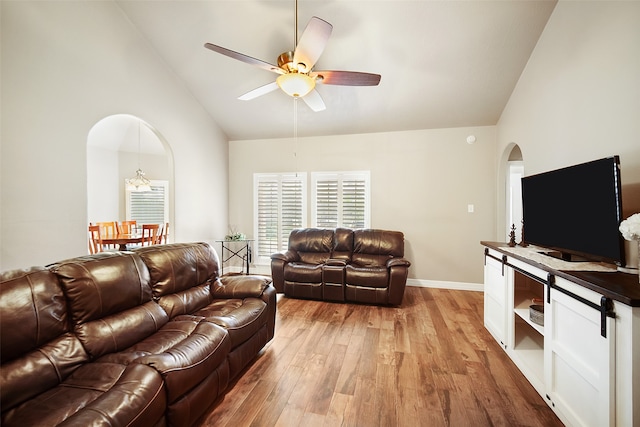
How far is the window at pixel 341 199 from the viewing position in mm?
4793

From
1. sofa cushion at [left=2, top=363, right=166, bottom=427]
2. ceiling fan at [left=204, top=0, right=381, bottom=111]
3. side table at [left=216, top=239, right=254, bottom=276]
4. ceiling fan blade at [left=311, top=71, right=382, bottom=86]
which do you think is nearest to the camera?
sofa cushion at [left=2, top=363, right=166, bottom=427]

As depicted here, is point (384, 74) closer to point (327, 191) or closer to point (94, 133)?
point (327, 191)

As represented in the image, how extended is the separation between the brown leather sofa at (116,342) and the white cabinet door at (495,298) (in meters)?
2.23

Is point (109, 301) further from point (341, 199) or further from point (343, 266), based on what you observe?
point (341, 199)

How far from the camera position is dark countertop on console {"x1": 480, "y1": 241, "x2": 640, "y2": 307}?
45.5 inches

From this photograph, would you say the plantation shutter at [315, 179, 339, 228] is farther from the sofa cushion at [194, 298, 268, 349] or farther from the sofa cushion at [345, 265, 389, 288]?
the sofa cushion at [194, 298, 268, 349]

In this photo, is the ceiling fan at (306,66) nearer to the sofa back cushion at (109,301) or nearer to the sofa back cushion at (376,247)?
the sofa back cushion at (109,301)

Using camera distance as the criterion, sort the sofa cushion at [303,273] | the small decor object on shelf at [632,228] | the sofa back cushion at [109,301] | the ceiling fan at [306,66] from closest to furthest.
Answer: the small decor object on shelf at [632,228]
the sofa back cushion at [109,301]
the ceiling fan at [306,66]
the sofa cushion at [303,273]

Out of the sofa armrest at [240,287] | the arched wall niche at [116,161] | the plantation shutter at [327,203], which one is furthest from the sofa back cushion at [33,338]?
the arched wall niche at [116,161]

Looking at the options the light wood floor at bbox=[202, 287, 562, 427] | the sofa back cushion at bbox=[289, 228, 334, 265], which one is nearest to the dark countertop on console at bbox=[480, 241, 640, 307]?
the light wood floor at bbox=[202, 287, 562, 427]

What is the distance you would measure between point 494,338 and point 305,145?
405 centimetres

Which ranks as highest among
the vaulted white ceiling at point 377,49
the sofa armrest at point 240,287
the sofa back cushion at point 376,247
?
the vaulted white ceiling at point 377,49

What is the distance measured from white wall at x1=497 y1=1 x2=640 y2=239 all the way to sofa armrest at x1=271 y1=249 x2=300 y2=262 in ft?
10.9

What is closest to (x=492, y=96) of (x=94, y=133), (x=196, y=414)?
(x=196, y=414)
